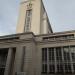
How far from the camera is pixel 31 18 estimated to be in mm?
26094

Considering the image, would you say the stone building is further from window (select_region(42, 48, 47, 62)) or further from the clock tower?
the clock tower

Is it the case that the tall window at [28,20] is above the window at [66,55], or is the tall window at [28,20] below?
above

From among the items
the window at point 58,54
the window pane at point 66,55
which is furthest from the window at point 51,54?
the window pane at point 66,55

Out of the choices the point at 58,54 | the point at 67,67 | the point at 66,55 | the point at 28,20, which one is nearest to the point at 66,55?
the point at 66,55

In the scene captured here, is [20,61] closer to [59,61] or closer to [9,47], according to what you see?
[9,47]

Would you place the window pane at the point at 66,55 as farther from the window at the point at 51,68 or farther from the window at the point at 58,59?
the window at the point at 51,68

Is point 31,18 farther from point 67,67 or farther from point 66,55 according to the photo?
point 67,67

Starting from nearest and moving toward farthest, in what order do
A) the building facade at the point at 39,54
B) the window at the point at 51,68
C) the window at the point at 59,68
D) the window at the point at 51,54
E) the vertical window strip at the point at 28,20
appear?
the window at the point at 59,68, the building facade at the point at 39,54, the window at the point at 51,68, the window at the point at 51,54, the vertical window strip at the point at 28,20

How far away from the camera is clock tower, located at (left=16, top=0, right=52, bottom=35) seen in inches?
985

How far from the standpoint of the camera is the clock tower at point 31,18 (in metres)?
25.0

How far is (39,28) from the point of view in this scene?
80.8ft

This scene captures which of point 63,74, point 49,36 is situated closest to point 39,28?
point 49,36

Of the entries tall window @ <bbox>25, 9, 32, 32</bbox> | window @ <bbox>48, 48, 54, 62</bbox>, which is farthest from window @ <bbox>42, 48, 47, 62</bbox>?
tall window @ <bbox>25, 9, 32, 32</bbox>

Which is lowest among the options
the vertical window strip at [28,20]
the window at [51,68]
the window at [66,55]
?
the window at [51,68]
